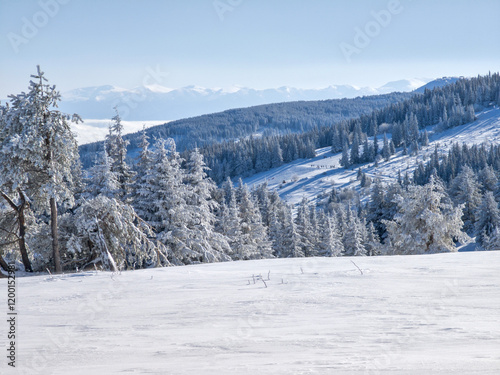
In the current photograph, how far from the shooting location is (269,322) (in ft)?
17.8

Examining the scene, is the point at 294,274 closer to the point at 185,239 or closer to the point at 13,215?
the point at 13,215

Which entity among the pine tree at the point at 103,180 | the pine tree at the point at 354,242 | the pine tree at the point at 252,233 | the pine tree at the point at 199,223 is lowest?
the pine tree at the point at 354,242

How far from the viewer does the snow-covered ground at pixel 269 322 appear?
4.24m

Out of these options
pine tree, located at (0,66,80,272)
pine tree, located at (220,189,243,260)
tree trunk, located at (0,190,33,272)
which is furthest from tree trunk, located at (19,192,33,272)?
pine tree, located at (220,189,243,260)

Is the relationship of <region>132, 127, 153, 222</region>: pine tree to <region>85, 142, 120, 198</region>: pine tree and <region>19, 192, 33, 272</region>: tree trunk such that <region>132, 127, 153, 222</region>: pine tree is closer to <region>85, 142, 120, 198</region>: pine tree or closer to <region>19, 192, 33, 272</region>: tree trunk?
<region>85, 142, 120, 198</region>: pine tree

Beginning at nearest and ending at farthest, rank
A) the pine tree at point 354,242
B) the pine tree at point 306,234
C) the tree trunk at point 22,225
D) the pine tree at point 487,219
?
the tree trunk at point 22,225
the pine tree at point 354,242
the pine tree at point 487,219
the pine tree at point 306,234

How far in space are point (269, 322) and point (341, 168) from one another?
513 ft

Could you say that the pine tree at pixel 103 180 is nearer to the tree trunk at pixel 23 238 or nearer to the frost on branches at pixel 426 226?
the tree trunk at pixel 23 238

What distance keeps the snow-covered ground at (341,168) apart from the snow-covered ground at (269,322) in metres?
117

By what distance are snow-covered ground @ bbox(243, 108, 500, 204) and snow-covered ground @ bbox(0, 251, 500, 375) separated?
11657 centimetres

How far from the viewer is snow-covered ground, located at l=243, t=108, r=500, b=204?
445ft

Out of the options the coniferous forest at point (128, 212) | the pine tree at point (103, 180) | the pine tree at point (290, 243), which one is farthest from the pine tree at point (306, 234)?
the pine tree at point (103, 180)

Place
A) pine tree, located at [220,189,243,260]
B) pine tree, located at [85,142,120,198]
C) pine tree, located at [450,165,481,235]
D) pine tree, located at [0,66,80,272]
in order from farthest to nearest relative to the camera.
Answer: pine tree, located at [450,165,481,235] < pine tree, located at [220,189,243,260] < pine tree, located at [85,142,120,198] < pine tree, located at [0,66,80,272]

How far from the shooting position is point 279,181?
154750mm
